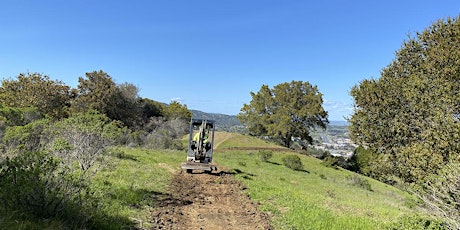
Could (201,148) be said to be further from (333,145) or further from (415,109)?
(333,145)

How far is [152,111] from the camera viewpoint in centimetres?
5809

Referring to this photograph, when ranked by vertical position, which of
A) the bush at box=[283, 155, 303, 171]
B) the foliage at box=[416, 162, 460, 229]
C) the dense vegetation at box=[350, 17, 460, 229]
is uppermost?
the dense vegetation at box=[350, 17, 460, 229]

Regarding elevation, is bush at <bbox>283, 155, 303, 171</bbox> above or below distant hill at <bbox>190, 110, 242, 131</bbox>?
below

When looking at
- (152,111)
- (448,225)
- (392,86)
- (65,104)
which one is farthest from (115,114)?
(448,225)

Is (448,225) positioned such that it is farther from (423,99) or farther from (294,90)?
(294,90)

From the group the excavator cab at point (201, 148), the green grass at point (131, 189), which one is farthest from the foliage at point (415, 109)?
the green grass at point (131, 189)

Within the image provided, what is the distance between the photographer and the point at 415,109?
16594mm

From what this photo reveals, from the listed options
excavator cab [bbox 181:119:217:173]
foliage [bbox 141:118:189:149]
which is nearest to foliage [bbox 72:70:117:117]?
foliage [bbox 141:118:189:149]

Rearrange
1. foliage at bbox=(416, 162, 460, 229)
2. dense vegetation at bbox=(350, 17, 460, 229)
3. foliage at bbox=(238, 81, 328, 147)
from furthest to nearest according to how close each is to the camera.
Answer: foliage at bbox=(238, 81, 328, 147) < dense vegetation at bbox=(350, 17, 460, 229) < foliage at bbox=(416, 162, 460, 229)

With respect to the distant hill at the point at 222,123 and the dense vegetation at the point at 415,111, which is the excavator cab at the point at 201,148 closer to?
the dense vegetation at the point at 415,111

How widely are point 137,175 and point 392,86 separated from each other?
54.0ft

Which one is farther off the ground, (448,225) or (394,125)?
(394,125)

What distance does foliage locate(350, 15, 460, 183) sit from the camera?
13.4 m

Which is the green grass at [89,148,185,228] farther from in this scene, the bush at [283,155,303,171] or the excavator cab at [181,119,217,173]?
the bush at [283,155,303,171]
